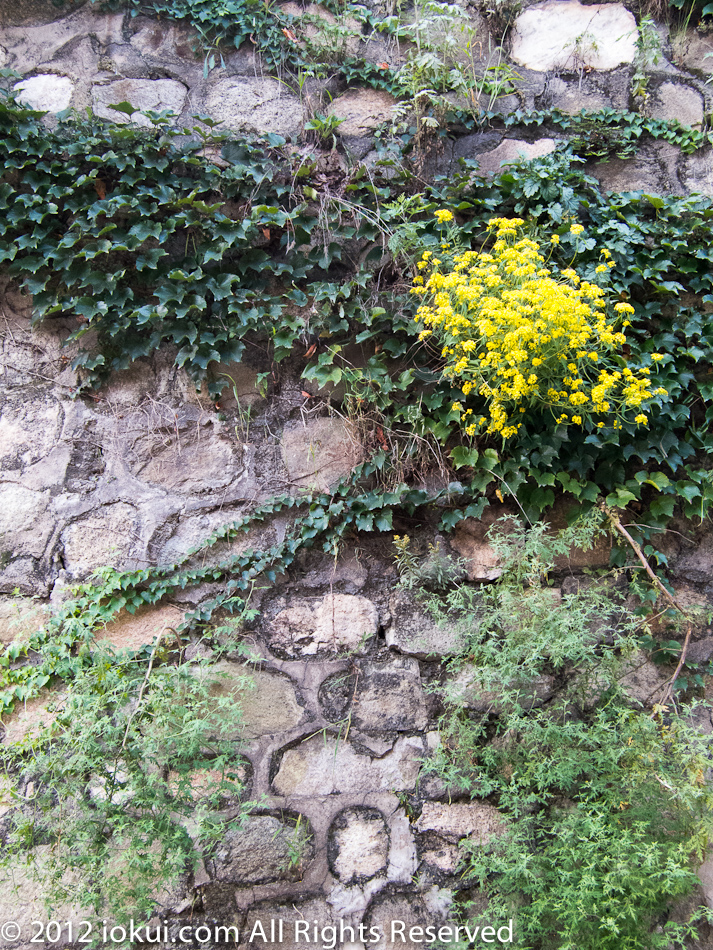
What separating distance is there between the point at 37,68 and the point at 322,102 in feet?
4.01

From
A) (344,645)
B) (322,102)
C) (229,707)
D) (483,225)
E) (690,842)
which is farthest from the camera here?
(322,102)

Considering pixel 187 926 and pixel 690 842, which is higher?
pixel 690 842

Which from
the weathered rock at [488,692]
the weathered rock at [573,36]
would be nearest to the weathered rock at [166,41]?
the weathered rock at [573,36]

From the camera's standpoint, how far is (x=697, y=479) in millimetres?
2254

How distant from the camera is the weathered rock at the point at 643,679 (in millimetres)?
2174

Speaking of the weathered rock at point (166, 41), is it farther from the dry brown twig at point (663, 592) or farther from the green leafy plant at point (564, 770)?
the dry brown twig at point (663, 592)

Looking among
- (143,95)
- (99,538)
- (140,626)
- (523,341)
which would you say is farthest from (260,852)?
(143,95)

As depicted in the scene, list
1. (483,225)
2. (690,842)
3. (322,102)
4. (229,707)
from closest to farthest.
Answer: (690,842) → (229,707) → (483,225) → (322,102)

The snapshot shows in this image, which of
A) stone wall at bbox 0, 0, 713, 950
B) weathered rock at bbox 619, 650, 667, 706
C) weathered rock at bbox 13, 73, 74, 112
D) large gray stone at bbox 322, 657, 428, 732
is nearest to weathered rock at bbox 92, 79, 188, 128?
stone wall at bbox 0, 0, 713, 950

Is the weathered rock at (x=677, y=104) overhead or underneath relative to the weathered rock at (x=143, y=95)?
overhead

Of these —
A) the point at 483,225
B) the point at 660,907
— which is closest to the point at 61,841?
the point at 660,907

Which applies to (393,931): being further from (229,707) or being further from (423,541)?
(423,541)

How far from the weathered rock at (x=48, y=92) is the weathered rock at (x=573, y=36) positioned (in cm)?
199

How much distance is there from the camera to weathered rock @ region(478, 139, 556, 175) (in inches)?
104
